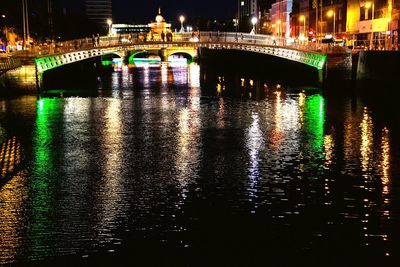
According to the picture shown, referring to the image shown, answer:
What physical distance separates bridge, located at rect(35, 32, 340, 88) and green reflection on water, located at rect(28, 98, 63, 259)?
16.3m

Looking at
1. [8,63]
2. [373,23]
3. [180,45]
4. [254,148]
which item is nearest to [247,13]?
[373,23]

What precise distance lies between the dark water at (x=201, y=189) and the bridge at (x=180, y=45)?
14.8 m

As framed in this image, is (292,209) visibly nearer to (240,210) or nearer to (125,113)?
(240,210)

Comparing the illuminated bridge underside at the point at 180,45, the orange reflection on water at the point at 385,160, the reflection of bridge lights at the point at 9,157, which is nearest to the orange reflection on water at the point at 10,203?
the reflection of bridge lights at the point at 9,157

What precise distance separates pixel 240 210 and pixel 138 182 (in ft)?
12.5

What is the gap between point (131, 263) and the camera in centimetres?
1185

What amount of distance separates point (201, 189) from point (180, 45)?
110 feet

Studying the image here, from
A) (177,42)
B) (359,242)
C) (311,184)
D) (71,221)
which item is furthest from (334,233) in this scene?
(177,42)

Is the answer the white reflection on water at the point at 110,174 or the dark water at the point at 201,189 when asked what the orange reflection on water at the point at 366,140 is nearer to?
the dark water at the point at 201,189

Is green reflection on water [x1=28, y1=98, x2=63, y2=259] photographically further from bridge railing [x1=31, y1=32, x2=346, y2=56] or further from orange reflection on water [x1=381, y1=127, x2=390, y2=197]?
bridge railing [x1=31, y1=32, x2=346, y2=56]

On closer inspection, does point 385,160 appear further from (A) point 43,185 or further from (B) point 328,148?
(A) point 43,185

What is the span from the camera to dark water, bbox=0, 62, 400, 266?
1248 centimetres

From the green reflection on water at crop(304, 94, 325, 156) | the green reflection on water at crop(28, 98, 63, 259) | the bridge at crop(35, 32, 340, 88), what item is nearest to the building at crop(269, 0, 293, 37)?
the bridge at crop(35, 32, 340, 88)

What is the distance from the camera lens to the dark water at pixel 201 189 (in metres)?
12.5
